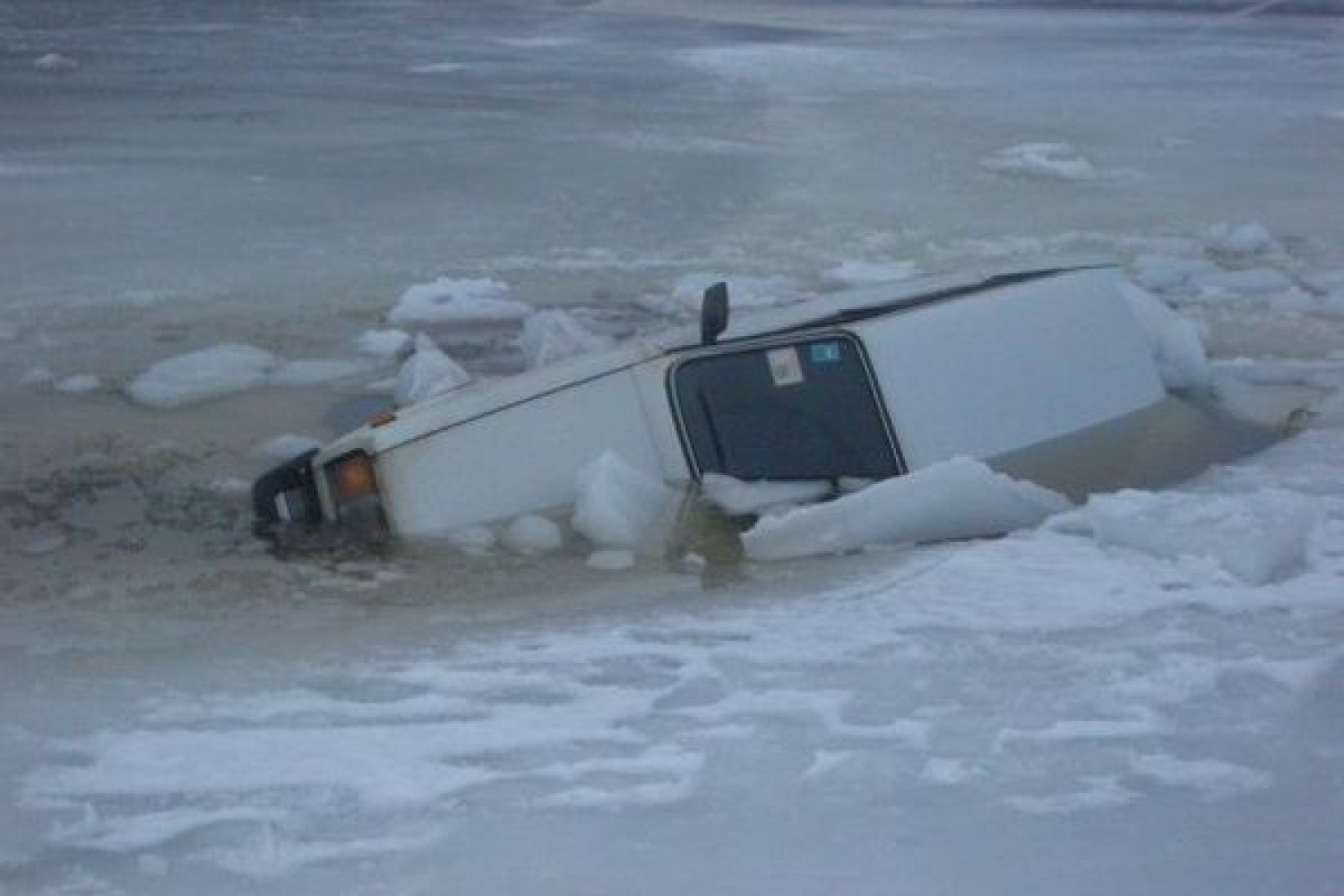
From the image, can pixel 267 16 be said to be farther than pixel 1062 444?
Yes

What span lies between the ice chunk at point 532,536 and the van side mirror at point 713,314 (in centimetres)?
90

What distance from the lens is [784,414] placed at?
7742 mm

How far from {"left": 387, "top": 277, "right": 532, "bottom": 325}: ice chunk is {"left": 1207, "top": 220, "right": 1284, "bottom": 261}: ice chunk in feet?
15.1

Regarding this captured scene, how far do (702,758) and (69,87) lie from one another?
58.9 feet

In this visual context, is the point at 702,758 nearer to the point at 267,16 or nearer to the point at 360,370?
the point at 360,370

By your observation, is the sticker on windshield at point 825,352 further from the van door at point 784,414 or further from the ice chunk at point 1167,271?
the ice chunk at point 1167,271

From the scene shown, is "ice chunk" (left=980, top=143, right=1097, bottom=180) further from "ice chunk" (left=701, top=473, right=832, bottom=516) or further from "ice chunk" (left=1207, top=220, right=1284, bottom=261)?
"ice chunk" (left=701, top=473, right=832, bottom=516)

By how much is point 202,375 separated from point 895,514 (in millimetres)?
4283

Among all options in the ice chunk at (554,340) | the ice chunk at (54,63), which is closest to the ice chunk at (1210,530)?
the ice chunk at (554,340)

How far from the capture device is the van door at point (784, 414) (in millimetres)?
7680

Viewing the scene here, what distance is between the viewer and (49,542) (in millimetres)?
7957

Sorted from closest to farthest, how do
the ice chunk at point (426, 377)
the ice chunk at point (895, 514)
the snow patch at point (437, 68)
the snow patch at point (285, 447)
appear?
the ice chunk at point (895, 514)
the snow patch at point (285, 447)
the ice chunk at point (426, 377)
the snow patch at point (437, 68)

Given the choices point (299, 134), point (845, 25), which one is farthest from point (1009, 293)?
point (845, 25)

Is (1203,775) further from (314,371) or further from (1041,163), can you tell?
(1041,163)
